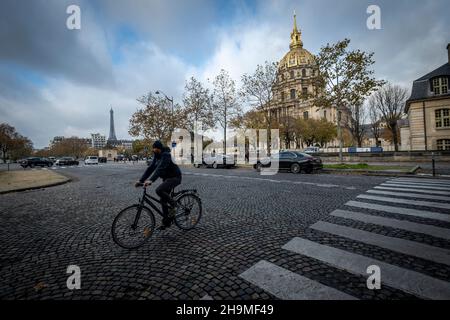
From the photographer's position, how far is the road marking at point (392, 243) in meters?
3.36

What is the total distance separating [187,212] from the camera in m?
5.00

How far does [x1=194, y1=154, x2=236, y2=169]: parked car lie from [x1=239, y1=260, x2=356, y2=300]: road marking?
2115 cm

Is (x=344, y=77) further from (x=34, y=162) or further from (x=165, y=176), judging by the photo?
(x=34, y=162)

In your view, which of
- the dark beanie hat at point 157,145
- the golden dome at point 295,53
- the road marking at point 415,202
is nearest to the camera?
the dark beanie hat at point 157,145

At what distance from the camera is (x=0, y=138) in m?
55.9

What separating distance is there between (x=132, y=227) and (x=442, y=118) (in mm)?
40791

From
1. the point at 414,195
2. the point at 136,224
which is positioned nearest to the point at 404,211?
the point at 414,195

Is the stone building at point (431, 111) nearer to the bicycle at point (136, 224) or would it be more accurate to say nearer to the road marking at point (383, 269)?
the road marking at point (383, 269)

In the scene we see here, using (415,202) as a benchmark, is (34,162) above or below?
above

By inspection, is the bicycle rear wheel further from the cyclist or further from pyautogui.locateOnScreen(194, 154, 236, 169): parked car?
pyautogui.locateOnScreen(194, 154, 236, 169): parked car

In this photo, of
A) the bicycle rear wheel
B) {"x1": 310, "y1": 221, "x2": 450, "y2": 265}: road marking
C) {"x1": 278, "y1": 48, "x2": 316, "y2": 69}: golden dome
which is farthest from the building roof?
{"x1": 278, "y1": 48, "x2": 316, "y2": 69}: golden dome

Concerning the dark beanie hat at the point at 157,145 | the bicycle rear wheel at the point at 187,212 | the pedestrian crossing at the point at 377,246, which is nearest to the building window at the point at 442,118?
the pedestrian crossing at the point at 377,246

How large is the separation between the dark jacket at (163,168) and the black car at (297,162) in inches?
534
